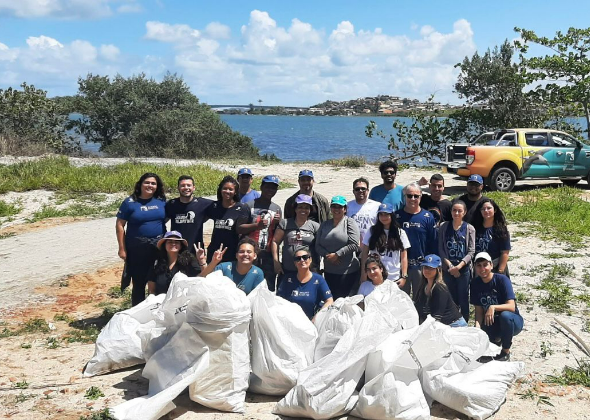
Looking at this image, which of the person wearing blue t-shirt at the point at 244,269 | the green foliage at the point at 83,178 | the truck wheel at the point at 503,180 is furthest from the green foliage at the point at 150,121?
the person wearing blue t-shirt at the point at 244,269

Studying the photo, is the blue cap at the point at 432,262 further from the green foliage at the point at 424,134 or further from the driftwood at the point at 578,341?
the green foliage at the point at 424,134

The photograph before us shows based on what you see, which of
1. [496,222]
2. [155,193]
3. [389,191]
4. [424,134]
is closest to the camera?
[496,222]

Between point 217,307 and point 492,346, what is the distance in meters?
2.43

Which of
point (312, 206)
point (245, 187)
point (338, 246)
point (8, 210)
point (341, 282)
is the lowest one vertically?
point (8, 210)

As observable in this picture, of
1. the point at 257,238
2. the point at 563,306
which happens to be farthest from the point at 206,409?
the point at 563,306

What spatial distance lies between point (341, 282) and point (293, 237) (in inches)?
25.3

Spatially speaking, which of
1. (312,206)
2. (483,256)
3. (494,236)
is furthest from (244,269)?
(494,236)

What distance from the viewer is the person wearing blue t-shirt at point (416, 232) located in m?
5.86

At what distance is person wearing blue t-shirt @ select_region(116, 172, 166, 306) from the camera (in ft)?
20.0

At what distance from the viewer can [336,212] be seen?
5.72 metres

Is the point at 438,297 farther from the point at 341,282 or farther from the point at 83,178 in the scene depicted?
the point at 83,178

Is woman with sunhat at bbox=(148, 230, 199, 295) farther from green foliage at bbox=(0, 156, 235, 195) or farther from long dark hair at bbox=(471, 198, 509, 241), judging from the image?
green foliage at bbox=(0, 156, 235, 195)

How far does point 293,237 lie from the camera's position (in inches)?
225

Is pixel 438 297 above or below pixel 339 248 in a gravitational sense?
below
